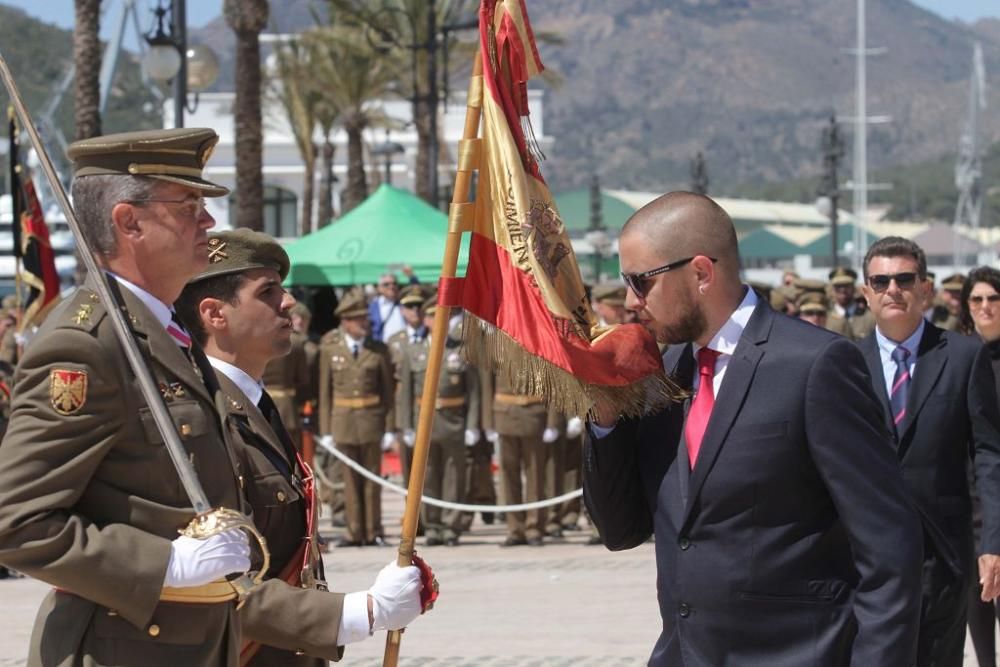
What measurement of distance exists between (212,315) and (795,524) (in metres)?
1.91

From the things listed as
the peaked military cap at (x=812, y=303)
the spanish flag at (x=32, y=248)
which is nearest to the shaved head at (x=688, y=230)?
the spanish flag at (x=32, y=248)

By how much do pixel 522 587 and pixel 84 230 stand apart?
8940mm

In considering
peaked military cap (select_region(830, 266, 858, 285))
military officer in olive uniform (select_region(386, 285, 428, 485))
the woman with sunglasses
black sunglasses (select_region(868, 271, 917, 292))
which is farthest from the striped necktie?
peaked military cap (select_region(830, 266, 858, 285))

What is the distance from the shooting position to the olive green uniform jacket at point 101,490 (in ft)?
11.7

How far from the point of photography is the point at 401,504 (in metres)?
19.8

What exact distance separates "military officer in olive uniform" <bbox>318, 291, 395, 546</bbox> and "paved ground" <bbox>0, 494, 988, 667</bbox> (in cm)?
41

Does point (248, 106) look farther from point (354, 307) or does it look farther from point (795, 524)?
point (795, 524)

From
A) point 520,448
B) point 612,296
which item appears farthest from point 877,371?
point 520,448

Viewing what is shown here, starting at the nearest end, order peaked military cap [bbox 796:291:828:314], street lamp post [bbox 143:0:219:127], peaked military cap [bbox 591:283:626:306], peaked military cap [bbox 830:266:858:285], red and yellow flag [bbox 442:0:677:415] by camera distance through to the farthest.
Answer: red and yellow flag [bbox 442:0:677:415] → peaked military cap [bbox 591:283:626:306] → peaked military cap [bbox 796:291:828:314] → street lamp post [bbox 143:0:219:127] → peaked military cap [bbox 830:266:858:285]

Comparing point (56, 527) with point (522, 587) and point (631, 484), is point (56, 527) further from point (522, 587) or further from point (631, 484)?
point (522, 587)

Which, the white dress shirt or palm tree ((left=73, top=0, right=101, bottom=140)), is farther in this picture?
palm tree ((left=73, top=0, right=101, bottom=140))

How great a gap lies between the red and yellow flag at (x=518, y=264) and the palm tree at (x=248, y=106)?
19.4 meters

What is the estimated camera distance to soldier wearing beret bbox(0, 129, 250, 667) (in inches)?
141

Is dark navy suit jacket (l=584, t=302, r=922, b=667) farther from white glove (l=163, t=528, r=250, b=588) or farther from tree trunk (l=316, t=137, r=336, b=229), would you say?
tree trunk (l=316, t=137, r=336, b=229)
